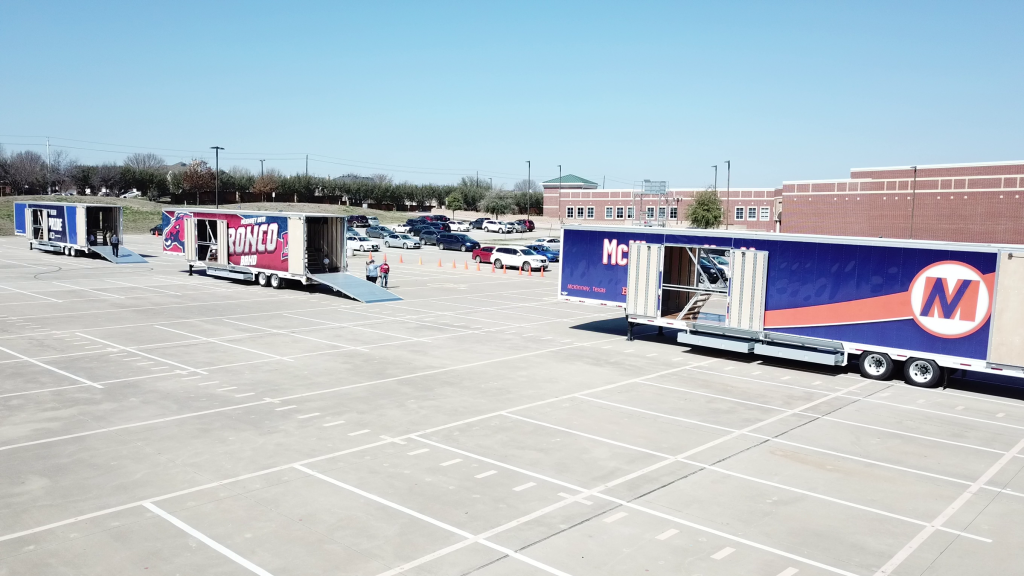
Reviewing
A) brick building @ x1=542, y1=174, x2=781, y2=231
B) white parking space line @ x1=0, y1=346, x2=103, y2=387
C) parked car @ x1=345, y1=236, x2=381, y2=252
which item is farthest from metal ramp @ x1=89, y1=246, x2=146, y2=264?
brick building @ x1=542, y1=174, x2=781, y2=231

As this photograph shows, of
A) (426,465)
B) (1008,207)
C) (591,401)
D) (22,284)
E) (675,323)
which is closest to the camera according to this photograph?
(426,465)

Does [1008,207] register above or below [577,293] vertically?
above

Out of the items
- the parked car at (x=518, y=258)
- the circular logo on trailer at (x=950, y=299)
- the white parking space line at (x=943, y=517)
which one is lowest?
the white parking space line at (x=943, y=517)

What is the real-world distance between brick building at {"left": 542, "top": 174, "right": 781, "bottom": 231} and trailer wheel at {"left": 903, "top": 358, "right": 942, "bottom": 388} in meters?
72.5

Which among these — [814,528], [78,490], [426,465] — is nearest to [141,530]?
[78,490]

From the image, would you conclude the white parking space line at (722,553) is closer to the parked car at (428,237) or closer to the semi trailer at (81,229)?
the semi trailer at (81,229)

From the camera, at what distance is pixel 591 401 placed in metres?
16.8

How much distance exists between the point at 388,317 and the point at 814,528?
20235 millimetres

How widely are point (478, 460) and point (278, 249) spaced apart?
25431 mm

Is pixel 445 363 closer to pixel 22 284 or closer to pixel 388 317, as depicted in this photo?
pixel 388 317

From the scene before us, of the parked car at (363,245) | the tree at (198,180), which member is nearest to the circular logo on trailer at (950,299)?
the parked car at (363,245)

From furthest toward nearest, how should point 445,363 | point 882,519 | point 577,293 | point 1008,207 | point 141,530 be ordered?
point 1008,207, point 577,293, point 445,363, point 882,519, point 141,530

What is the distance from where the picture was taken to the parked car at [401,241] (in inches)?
2662

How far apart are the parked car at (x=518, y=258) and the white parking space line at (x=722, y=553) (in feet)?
130
